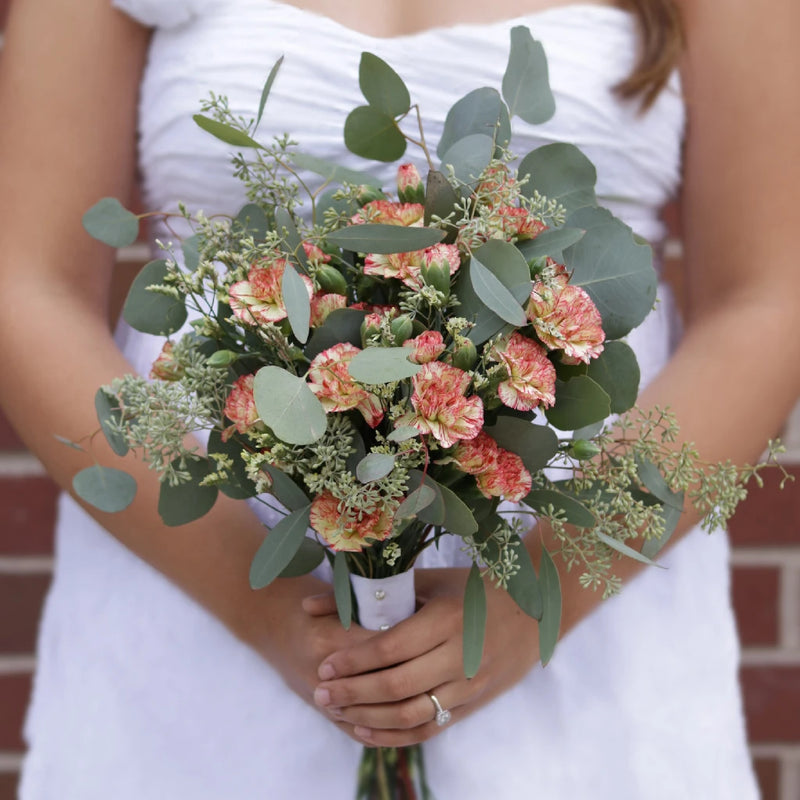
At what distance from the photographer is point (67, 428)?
0.73m

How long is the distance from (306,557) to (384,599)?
0.07 m

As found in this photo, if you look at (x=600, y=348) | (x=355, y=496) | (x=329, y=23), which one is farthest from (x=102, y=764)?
(x=329, y=23)

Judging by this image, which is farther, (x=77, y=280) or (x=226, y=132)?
(x=77, y=280)

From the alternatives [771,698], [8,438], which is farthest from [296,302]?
[771,698]

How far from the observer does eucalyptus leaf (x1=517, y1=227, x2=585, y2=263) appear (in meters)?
0.50

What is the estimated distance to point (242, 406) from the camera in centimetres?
48

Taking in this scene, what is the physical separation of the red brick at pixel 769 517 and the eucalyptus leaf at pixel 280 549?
2.63ft

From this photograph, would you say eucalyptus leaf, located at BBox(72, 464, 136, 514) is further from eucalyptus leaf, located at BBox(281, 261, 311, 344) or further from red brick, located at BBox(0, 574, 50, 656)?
red brick, located at BBox(0, 574, 50, 656)

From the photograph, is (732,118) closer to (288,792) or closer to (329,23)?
(329,23)

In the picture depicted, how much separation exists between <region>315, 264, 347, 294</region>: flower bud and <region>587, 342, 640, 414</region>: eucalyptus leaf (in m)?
0.15

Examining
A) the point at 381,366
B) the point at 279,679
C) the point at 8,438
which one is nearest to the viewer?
the point at 381,366

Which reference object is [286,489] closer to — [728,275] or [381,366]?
[381,366]

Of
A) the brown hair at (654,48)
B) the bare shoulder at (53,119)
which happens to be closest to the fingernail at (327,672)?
the bare shoulder at (53,119)

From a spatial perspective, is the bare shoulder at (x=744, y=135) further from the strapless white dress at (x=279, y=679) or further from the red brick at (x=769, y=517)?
the red brick at (x=769, y=517)
